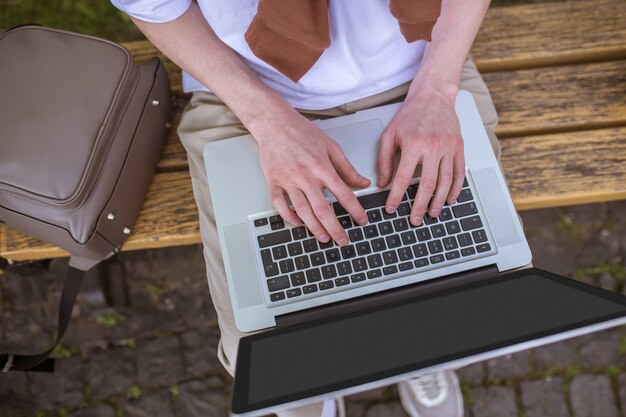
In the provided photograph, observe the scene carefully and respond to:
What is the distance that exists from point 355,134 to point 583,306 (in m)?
0.76

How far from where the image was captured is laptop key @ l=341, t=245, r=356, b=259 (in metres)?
1.44

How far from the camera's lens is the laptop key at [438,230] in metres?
1.45

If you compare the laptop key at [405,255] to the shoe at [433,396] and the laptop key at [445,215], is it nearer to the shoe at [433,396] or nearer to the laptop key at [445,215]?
the laptop key at [445,215]

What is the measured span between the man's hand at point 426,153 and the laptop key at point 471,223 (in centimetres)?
7

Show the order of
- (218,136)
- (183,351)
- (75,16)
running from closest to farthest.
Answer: (218,136) → (183,351) → (75,16)

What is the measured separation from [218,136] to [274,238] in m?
0.42

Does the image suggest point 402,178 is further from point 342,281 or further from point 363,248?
point 342,281

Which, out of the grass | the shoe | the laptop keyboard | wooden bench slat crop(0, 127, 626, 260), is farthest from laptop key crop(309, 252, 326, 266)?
the grass

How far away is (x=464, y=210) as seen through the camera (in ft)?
4.81

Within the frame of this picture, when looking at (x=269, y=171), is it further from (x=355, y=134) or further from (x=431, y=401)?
(x=431, y=401)

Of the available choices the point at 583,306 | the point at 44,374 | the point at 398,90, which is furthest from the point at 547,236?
the point at 44,374

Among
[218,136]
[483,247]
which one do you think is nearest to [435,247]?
[483,247]

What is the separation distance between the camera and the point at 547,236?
8.03ft

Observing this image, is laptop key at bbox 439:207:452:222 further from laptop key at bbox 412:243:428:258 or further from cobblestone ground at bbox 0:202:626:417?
cobblestone ground at bbox 0:202:626:417
